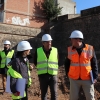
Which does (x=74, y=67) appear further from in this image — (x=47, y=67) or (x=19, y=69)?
(x=19, y=69)

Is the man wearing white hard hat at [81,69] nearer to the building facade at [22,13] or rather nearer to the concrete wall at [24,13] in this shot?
the building facade at [22,13]

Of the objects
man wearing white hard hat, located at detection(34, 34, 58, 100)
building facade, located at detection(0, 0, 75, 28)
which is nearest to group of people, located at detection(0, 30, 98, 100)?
man wearing white hard hat, located at detection(34, 34, 58, 100)

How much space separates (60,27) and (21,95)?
1827 cm

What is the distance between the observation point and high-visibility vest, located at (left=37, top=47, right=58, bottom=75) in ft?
15.0

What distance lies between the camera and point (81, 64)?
3914 mm

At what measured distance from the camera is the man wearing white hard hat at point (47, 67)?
4.52 meters

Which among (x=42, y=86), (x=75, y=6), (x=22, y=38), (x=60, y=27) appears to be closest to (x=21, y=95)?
(x=42, y=86)

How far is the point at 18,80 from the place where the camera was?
3.54 meters

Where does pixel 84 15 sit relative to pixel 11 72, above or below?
above

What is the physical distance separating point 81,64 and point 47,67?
919 millimetres

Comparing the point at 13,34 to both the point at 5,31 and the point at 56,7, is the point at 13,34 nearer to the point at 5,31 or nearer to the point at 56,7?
the point at 5,31

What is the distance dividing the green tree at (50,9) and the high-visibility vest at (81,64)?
920 inches

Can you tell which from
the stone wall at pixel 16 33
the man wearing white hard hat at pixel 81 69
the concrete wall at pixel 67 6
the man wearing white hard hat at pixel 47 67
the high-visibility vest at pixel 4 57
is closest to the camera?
the man wearing white hard hat at pixel 81 69

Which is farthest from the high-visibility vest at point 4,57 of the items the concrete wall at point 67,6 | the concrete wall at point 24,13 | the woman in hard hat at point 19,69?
the concrete wall at point 67,6
